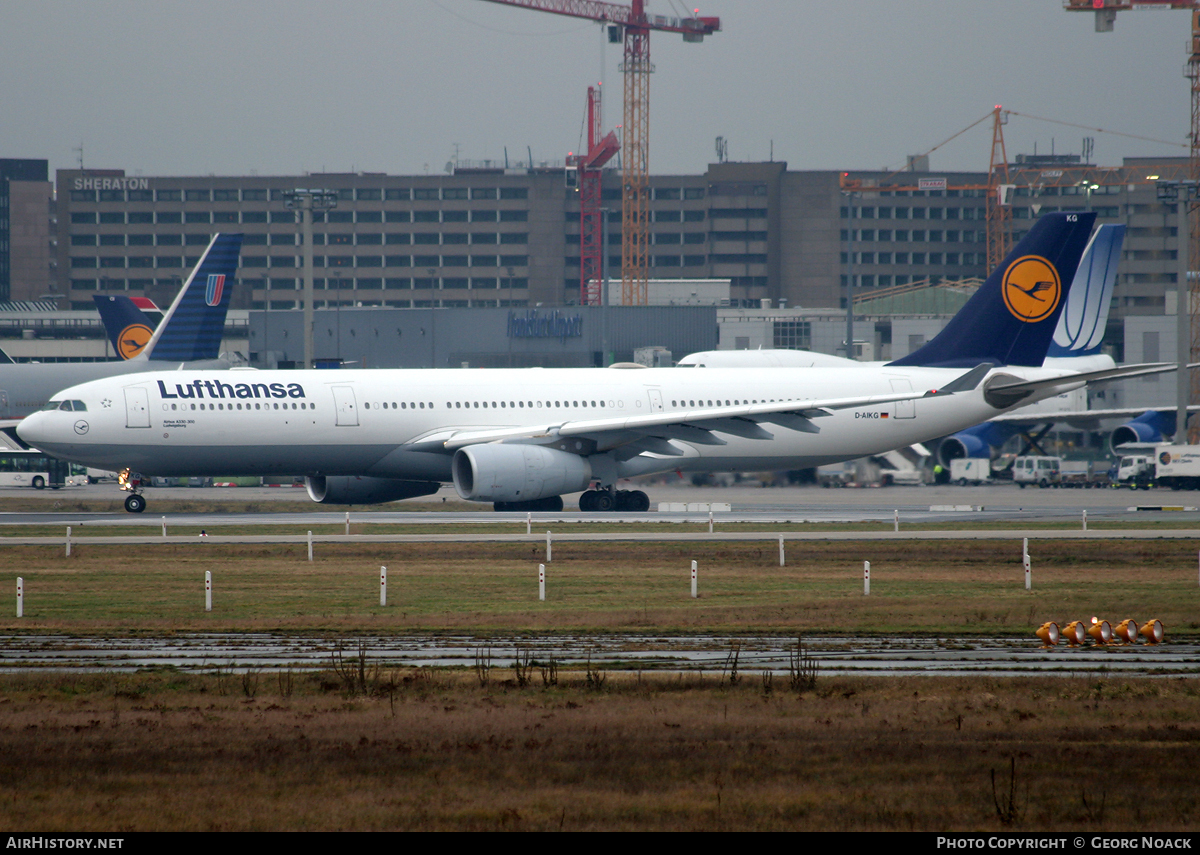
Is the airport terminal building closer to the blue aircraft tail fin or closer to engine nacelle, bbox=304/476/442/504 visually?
the blue aircraft tail fin

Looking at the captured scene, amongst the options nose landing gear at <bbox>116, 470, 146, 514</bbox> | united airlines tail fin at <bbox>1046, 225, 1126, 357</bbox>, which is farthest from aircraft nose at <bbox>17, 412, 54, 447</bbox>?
united airlines tail fin at <bbox>1046, 225, 1126, 357</bbox>

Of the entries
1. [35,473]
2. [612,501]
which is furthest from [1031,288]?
[35,473]

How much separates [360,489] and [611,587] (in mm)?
21847

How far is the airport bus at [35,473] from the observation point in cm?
6812

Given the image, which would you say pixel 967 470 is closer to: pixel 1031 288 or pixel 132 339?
pixel 1031 288

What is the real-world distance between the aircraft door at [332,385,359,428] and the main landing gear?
7988 millimetres

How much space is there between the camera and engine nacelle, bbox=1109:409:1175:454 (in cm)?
7012

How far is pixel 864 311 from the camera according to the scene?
465ft

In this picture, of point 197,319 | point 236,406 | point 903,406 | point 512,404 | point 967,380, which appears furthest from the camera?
point 197,319

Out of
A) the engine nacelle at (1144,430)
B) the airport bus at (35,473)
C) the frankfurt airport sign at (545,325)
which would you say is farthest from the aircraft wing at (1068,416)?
the frankfurt airport sign at (545,325)

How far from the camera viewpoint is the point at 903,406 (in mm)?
48312

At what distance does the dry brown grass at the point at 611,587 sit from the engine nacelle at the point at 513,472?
6753 mm

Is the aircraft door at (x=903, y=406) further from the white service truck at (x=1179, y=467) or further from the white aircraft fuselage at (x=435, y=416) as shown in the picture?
the white service truck at (x=1179, y=467)
